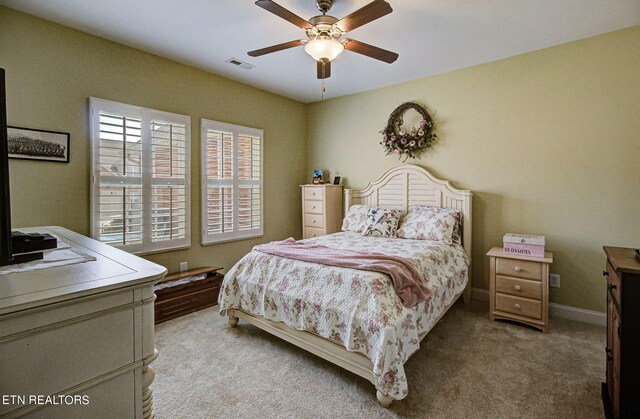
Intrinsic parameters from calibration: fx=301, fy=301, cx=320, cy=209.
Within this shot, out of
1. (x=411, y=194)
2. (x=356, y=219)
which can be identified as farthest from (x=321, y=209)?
(x=411, y=194)

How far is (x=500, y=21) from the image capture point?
2.54m

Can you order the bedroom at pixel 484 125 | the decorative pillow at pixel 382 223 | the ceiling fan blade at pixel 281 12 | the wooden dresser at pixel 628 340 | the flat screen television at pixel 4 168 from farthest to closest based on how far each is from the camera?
the decorative pillow at pixel 382 223 → the bedroom at pixel 484 125 → the ceiling fan blade at pixel 281 12 → the wooden dresser at pixel 628 340 → the flat screen television at pixel 4 168

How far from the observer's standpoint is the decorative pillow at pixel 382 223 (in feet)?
11.8

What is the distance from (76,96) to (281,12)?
6.94 ft

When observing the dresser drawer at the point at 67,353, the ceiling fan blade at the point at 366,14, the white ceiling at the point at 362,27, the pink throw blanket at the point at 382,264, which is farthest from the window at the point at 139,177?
the dresser drawer at the point at 67,353

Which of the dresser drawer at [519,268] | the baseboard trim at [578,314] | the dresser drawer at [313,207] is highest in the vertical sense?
the dresser drawer at [313,207]

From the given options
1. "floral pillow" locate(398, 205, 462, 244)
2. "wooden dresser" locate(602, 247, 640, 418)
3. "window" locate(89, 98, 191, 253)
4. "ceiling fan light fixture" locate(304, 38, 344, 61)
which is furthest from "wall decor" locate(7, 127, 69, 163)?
"wooden dresser" locate(602, 247, 640, 418)

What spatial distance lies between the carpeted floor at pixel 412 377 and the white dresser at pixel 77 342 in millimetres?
1103

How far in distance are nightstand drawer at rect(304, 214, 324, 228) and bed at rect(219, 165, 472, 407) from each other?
100 cm

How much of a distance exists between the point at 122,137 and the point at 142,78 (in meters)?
0.68

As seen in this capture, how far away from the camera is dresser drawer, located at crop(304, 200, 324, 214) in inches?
174

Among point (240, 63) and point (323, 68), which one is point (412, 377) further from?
point (240, 63)

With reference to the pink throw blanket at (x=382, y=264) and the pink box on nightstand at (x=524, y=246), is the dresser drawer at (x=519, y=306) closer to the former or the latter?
the pink box on nightstand at (x=524, y=246)

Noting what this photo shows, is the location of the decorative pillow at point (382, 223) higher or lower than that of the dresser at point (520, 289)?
higher
